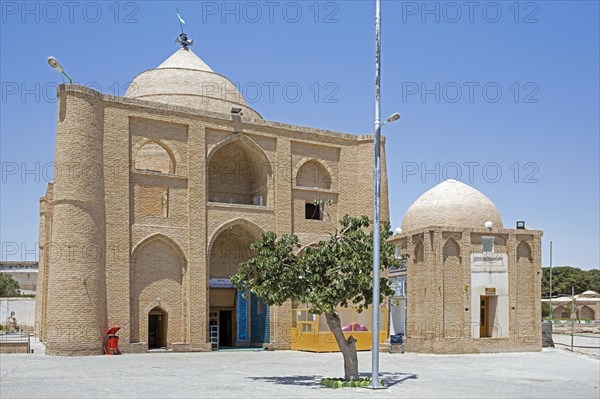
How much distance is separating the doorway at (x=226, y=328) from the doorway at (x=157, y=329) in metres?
3.78

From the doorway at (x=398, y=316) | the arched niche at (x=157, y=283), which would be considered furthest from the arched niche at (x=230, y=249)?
the doorway at (x=398, y=316)

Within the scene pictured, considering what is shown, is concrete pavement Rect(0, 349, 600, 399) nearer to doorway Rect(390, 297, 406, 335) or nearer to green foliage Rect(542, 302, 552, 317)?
doorway Rect(390, 297, 406, 335)

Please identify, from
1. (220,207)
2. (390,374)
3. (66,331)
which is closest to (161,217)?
(220,207)

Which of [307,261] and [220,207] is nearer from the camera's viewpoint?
[307,261]

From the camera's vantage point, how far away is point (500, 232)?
2878cm

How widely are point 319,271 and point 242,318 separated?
15914mm

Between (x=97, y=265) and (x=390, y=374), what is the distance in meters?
12.5

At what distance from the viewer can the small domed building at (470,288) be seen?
90.1ft

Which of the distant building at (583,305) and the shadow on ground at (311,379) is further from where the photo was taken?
the distant building at (583,305)

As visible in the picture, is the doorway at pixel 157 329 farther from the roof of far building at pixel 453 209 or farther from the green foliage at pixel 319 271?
the green foliage at pixel 319 271

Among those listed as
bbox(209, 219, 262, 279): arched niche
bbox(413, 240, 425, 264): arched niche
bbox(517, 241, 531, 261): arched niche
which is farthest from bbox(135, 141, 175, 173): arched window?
bbox(517, 241, 531, 261): arched niche

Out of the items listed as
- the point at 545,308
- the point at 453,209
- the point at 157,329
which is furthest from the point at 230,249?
the point at 545,308

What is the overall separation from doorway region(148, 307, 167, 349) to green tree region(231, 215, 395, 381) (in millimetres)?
12662

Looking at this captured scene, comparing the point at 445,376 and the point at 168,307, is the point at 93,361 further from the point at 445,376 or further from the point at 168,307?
the point at 445,376
